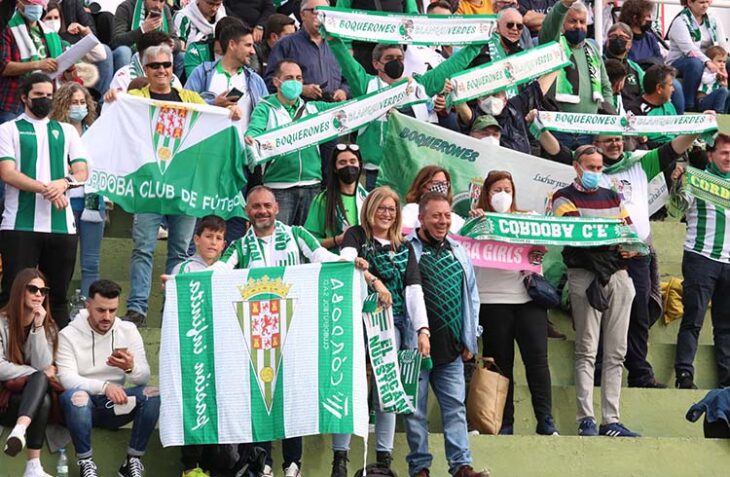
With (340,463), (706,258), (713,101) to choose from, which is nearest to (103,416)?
(340,463)

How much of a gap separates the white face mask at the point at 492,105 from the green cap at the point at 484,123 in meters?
0.07

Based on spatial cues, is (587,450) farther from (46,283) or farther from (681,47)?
(681,47)

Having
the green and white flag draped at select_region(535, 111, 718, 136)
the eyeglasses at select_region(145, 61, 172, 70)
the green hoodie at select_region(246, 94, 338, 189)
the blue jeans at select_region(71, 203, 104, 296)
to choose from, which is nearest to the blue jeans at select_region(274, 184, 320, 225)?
the green hoodie at select_region(246, 94, 338, 189)

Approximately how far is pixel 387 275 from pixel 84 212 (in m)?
2.64

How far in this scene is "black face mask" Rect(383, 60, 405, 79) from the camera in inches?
564

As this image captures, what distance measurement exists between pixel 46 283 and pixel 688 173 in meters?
4.90

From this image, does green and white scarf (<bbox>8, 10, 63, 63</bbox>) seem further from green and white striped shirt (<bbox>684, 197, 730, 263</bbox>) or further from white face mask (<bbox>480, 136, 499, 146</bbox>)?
green and white striped shirt (<bbox>684, 197, 730, 263</bbox>)

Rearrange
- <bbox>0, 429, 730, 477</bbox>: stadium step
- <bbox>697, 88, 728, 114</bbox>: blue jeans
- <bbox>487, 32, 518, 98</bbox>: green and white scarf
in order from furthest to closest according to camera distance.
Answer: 1. <bbox>697, 88, 728, 114</bbox>: blue jeans
2. <bbox>487, 32, 518, 98</bbox>: green and white scarf
3. <bbox>0, 429, 730, 477</bbox>: stadium step

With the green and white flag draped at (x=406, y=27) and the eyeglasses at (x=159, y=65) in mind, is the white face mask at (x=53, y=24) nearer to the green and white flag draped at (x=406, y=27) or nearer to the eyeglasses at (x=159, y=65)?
the eyeglasses at (x=159, y=65)

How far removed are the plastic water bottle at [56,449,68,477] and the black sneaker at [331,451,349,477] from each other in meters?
1.57

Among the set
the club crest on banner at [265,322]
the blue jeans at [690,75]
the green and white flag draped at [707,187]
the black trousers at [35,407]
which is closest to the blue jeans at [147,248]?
the club crest on banner at [265,322]

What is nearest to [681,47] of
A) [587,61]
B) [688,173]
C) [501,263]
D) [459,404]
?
[587,61]

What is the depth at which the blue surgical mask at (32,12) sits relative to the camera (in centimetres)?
1406

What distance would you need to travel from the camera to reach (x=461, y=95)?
47.1 ft
